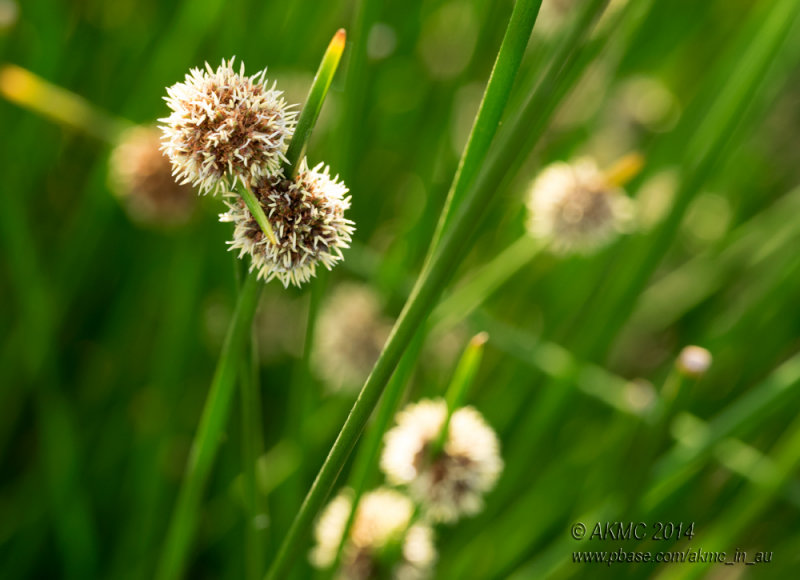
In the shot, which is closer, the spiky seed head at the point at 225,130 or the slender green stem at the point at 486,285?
the spiky seed head at the point at 225,130

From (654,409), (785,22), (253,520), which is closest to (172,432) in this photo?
(253,520)

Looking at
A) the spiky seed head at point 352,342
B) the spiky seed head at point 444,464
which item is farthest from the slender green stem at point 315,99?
the spiky seed head at point 352,342

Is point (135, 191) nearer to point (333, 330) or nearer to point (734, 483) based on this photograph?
point (333, 330)

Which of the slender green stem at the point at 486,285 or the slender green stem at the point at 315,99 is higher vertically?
the slender green stem at the point at 486,285

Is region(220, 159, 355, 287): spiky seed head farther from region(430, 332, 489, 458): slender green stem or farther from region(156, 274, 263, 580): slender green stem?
region(430, 332, 489, 458): slender green stem

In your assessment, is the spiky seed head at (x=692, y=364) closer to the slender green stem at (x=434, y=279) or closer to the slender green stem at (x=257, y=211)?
the slender green stem at (x=434, y=279)

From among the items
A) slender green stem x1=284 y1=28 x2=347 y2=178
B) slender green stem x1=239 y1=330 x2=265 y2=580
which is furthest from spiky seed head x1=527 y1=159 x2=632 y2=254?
→ slender green stem x1=284 y1=28 x2=347 y2=178
